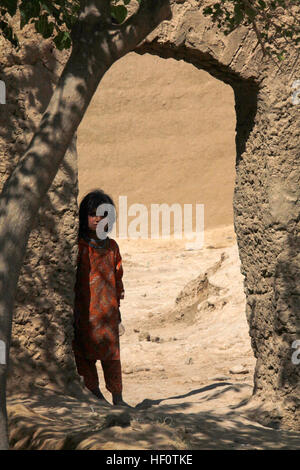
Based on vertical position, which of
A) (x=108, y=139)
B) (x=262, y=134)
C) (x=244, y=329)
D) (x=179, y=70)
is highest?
(x=179, y=70)

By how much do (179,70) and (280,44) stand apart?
16455mm

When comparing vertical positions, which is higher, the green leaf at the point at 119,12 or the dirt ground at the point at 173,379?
the green leaf at the point at 119,12

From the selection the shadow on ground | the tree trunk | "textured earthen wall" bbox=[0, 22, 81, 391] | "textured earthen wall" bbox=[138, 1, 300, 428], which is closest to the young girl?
"textured earthen wall" bbox=[0, 22, 81, 391]

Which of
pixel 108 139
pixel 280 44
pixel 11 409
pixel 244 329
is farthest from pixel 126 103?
pixel 11 409

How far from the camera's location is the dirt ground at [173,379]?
12.4 ft

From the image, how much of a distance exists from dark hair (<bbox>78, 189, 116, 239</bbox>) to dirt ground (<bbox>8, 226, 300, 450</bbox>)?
1.15 meters

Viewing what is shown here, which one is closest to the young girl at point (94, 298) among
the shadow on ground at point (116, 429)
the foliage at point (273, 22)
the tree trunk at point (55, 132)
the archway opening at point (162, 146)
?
the shadow on ground at point (116, 429)

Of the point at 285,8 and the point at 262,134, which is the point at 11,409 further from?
the point at 285,8

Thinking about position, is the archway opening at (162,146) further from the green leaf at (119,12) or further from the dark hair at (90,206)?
the green leaf at (119,12)

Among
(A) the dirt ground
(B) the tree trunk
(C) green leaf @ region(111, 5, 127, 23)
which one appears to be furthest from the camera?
(A) the dirt ground

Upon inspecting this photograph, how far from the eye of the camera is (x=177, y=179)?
2064cm

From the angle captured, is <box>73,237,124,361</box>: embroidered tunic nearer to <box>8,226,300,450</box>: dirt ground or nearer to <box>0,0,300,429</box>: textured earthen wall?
<box>0,0,300,429</box>: textured earthen wall

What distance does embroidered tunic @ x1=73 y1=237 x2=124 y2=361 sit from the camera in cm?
520

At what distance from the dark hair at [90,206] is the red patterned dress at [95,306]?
0.30ft
